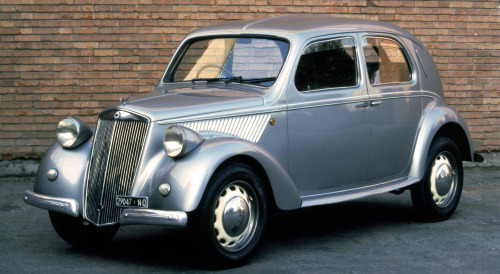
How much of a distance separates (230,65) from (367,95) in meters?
1.17

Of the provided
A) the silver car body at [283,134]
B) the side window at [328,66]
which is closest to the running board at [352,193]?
the silver car body at [283,134]

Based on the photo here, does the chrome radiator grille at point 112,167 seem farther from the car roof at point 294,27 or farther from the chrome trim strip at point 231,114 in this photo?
the car roof at point 294,27

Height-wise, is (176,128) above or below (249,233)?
above

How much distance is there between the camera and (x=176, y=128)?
5.64 metres

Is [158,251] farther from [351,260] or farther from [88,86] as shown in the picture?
[88,86]

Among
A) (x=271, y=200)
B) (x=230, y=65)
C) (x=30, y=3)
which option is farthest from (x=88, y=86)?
(x=271, y=200)

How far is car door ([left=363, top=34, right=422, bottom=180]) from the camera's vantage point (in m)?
7.06

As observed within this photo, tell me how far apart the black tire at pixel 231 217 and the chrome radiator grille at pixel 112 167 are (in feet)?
1.92

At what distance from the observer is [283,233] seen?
711 centimetres

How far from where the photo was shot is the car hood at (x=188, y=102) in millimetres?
5891

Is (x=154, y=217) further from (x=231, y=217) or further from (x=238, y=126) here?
(x=238, y=126)

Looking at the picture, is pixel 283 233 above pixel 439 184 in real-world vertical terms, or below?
below

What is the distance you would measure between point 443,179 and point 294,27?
2.01m

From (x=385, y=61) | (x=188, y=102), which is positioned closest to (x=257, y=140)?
(x=188, y=102)
